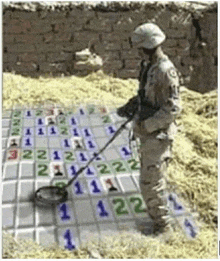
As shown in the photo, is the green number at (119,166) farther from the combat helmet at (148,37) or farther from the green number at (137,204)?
the combat helmet at (148,37)

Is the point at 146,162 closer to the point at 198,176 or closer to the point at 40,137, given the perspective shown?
the point at 198,176

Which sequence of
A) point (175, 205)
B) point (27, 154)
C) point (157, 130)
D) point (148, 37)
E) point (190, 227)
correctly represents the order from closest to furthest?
point (148, 37) < point (157, 130) < point (190, 227) < point (175, 205) < point (27, 154)

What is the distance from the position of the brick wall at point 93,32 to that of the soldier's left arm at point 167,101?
456 cm

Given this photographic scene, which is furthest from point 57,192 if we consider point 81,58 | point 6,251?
point 81,58

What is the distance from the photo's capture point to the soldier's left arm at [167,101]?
3777 mm

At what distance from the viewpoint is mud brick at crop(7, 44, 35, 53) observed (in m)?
8.14

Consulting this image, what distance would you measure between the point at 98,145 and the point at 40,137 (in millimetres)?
702

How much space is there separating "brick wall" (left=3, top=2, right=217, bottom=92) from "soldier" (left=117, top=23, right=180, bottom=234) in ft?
13.9

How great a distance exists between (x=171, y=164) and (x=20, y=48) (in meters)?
3.88

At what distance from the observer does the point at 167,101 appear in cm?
380

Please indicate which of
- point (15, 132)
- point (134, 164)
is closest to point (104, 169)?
point (134, 164)

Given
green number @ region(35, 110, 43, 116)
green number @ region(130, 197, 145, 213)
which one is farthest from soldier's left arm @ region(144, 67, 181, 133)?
green number @ region(35, 110, 43, 116)

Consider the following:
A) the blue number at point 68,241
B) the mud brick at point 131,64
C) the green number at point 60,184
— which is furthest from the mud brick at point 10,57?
the blue number at point 68,241

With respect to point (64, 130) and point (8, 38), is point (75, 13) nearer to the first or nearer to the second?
point (8, 38)
